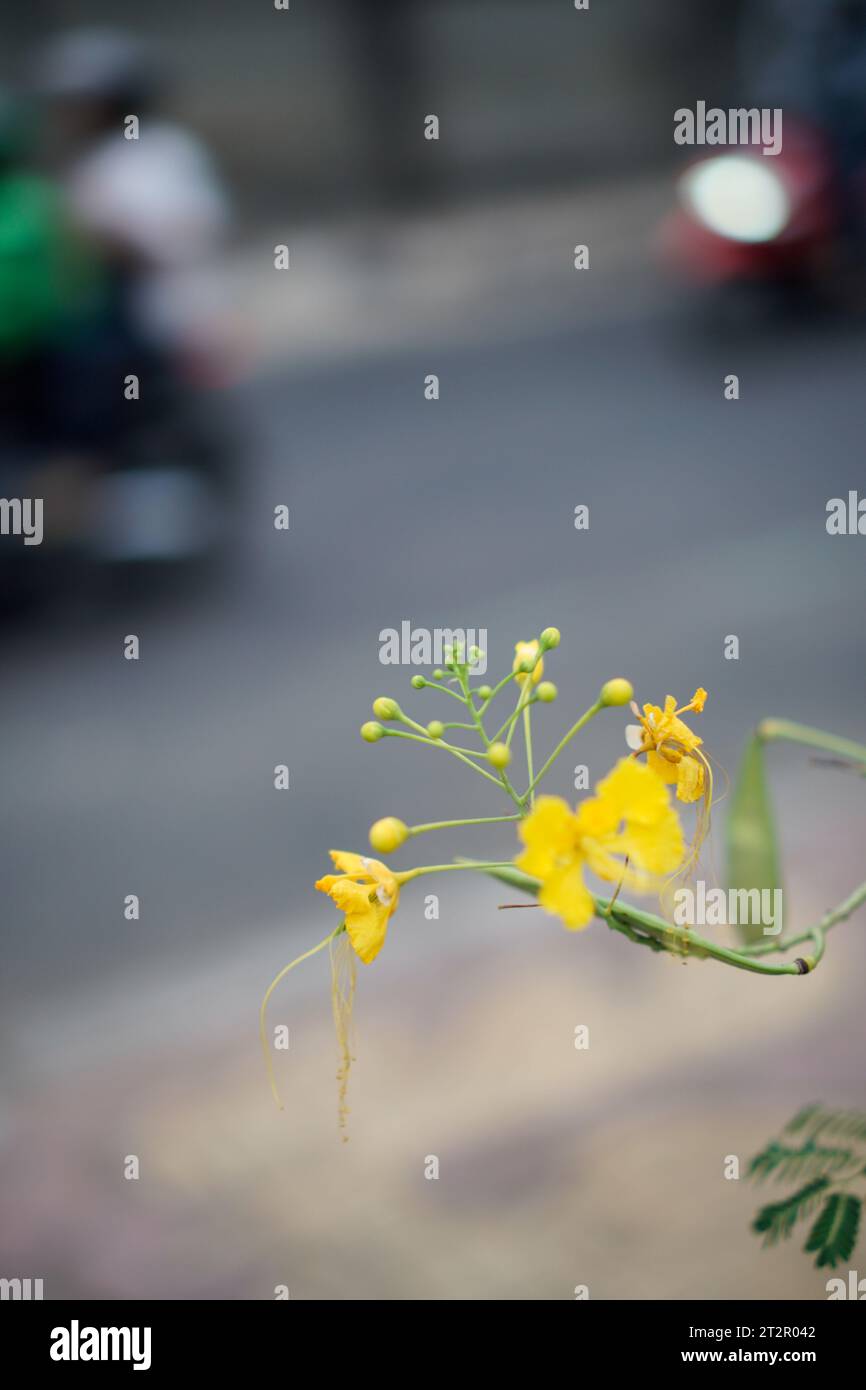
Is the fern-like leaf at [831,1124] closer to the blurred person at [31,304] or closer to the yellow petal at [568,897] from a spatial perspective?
the yellow petal at [568,897]

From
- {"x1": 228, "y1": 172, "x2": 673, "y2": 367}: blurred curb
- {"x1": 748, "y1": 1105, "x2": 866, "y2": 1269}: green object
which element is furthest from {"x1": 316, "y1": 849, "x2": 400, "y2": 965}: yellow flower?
{"x1": 228, "y1": 172, "x2": 673, "y2": 367}: blurred curb

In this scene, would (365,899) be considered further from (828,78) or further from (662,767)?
(828,78)

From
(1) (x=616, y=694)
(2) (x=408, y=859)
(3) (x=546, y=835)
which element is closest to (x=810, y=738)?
(1) (x=616, y=694)

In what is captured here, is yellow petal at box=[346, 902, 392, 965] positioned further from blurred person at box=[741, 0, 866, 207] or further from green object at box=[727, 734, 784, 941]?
blurred person at box=[741, 0, 866, 207]

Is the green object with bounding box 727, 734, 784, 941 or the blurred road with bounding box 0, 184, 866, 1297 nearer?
the green object with bounding box 727, 734, 784, 941

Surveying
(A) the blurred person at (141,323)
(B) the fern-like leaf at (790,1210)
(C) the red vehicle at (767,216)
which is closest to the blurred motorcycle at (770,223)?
(C) the red vehicle at (767,216)
